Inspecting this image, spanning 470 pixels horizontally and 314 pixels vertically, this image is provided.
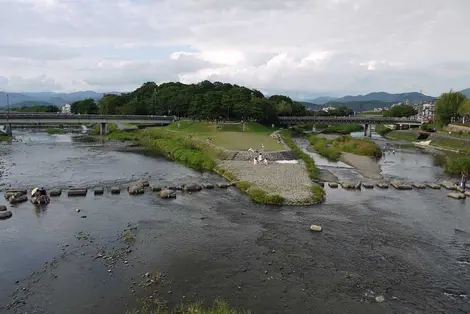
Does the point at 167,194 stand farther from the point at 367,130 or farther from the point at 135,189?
the point at 367,130

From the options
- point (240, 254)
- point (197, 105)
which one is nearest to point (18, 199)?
point (240, 254)

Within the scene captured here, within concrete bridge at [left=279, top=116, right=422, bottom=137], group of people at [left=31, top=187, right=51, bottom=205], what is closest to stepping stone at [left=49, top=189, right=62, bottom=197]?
group of people at [left=31, top=187, right=51, bottom=205]

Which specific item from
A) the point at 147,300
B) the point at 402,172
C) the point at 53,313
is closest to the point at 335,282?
the point at 147,300

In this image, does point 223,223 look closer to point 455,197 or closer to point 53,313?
point 53,313

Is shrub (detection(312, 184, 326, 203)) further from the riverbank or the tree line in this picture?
the tree line

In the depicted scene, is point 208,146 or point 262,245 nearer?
point 262,245

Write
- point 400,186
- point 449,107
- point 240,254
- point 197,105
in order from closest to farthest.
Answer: point 240,254, point 400,186, point 197,105, point 449,107

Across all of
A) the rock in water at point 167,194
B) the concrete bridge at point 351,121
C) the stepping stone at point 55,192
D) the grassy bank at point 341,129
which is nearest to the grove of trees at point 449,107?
the concrete bridge at point 351,121

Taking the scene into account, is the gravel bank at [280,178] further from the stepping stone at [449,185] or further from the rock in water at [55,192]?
the rock in water at [55,192]
